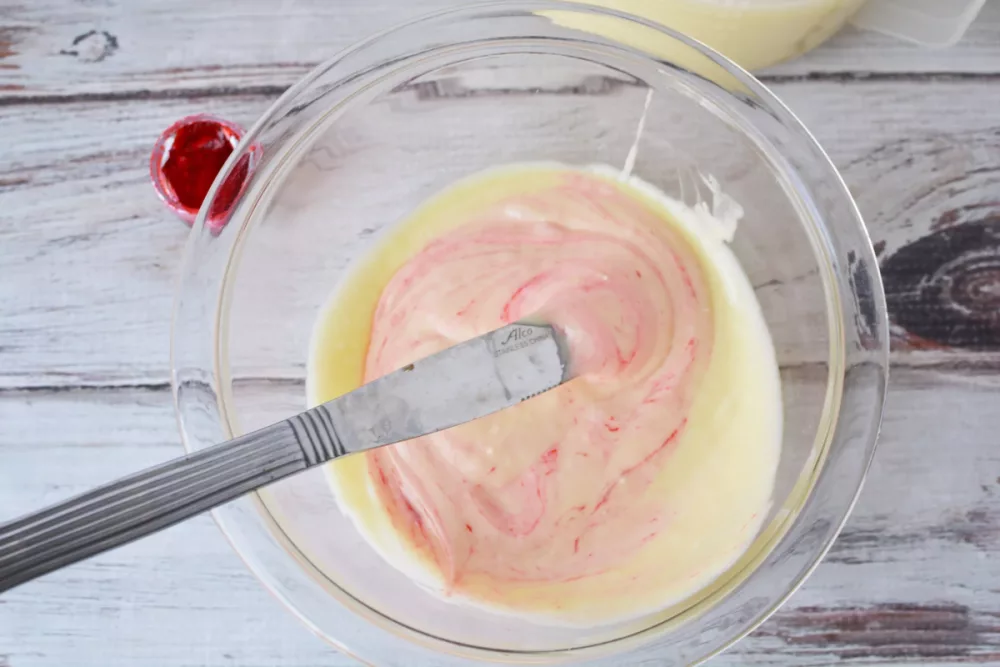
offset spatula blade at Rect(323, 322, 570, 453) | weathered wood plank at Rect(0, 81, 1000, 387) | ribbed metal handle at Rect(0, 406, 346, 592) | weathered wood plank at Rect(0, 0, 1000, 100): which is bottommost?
ribbed metal handle at Rect(0, 406, 346, 592)

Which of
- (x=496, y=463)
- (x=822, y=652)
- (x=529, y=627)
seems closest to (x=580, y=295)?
(x=496, y=463)

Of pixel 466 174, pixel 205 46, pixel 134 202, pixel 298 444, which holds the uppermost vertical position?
pixel 205 46

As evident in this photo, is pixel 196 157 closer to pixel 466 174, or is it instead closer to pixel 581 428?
pixel 466 174

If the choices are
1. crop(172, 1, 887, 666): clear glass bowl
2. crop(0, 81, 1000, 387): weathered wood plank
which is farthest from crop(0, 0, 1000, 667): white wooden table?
crop(172, 1, 887, 666): clear glass bowl

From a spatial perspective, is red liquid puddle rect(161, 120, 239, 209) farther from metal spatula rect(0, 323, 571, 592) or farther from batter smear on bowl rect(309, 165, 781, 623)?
metal spatula rect(0, 323, 571, 592)

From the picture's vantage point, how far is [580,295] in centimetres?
82

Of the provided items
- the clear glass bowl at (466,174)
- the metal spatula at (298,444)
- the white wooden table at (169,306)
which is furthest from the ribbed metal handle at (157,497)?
the white wooden table at (169,306)

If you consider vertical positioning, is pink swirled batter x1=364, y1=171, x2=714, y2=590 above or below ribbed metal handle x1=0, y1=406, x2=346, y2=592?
above

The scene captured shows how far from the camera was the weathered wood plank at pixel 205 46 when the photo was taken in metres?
0.94

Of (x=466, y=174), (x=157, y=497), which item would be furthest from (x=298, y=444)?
(x=466, y=174)

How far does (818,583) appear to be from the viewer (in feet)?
3.00

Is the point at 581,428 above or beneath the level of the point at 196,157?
beneath

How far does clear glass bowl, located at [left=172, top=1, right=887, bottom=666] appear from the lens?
752 mm

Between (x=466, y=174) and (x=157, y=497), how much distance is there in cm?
47
